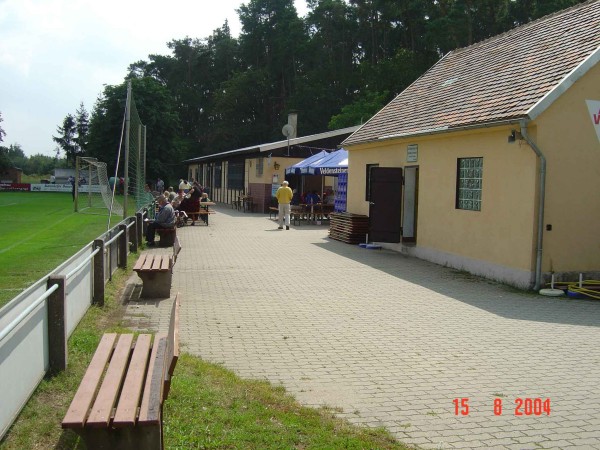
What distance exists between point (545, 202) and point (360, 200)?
360 inches

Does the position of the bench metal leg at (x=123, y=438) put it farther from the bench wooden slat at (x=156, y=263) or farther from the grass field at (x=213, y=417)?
the bench wooden slat at (x=156, y=263)

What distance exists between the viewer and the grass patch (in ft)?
14.7

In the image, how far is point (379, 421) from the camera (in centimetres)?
510

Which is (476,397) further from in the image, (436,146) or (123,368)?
(436,146)

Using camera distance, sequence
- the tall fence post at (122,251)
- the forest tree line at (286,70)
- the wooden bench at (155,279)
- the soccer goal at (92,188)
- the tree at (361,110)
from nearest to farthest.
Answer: the wooden bench at (155,279)
the tall fence post at (122,251)
the soccer goal at (92,188)
the tree at (361,110)
the forest tree line at (286,70)

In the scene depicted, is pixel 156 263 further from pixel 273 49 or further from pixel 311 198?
pixel 273 49

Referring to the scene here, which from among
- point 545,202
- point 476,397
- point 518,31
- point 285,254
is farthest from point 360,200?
point 476,397

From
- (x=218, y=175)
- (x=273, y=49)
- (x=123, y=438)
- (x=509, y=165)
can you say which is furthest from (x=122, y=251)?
(x=273, y=49)

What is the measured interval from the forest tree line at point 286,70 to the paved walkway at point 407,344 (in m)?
37.8

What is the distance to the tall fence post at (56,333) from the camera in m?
5.77

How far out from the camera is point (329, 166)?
24.4 metres

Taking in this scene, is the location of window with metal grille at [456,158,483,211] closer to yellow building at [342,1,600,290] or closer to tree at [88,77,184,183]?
yellow building at [342,1,600,290]

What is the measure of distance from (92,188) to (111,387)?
4510 centimetres

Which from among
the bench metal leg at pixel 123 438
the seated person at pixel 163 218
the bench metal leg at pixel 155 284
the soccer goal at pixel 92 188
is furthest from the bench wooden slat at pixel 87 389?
the soccer goal at pixel 92 188
